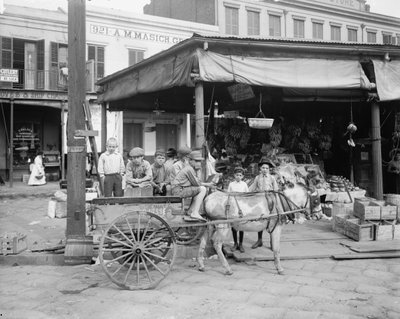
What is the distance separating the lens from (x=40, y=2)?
20984 millimetres

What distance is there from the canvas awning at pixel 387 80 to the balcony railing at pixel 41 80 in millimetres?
15338

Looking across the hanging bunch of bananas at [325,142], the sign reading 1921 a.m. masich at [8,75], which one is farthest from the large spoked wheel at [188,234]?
the sign reading 1921 a.m. masich at [8,75]

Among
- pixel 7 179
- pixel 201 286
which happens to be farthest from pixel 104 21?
pixel 201 286

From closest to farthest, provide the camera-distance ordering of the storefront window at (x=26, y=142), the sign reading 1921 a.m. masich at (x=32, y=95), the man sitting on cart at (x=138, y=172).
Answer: the man sitting on cart at (x=138, y=172) → the sign reading 1921 a.m. masich at (x=32, y=95) → the storefront window at (x=26, y=142)

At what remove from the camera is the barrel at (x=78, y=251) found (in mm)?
6371

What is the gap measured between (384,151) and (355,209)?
4987 millimetres

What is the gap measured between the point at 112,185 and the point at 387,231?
5670 millimetres

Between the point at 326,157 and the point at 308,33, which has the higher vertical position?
the point at 308,33

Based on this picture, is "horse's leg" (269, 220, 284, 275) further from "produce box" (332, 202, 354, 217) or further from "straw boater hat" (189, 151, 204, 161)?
"produce box" (332, 202, 354, 217)

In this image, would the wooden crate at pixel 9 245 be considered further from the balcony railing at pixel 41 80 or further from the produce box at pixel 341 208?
the balcony railing at pixel 41 80

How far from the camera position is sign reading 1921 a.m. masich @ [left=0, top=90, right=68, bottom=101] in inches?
721

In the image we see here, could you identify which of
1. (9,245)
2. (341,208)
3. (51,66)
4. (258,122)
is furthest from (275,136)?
(51,66)

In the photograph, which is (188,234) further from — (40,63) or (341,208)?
(40,63)

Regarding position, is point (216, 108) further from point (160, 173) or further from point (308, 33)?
point (308, 33)
